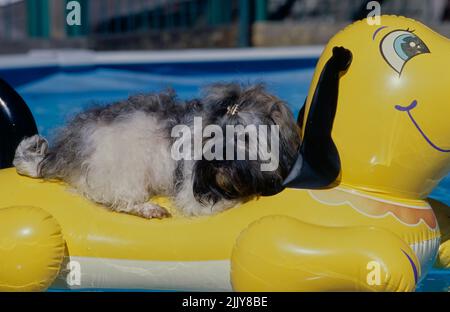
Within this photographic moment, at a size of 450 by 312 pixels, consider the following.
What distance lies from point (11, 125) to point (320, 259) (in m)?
1.85

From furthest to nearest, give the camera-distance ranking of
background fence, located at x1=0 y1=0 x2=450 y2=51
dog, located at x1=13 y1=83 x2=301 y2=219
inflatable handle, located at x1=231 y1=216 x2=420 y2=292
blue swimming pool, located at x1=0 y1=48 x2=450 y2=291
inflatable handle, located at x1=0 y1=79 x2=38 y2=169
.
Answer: background fence, located at x1=0 y1=0 x2=450 y2=51, blue swimming pool, located at x1=0 y1=48 x2=450 y2=291, inflatable handle, located at x1=0 y1=79 x2=38 y2=169, dog, located at x1=13 y1=83 x2=301 y2=219, inflatable handle, located at x1=231 y1=216 x2=420 y2=292

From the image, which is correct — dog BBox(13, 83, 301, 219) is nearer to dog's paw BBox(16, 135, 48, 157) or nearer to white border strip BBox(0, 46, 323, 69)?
dog's paw BBox(16, 135, 48, 157)

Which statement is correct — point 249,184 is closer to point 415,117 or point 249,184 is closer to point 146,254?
point 146,254

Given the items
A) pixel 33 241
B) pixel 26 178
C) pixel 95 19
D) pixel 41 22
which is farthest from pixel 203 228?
pixel 95 19

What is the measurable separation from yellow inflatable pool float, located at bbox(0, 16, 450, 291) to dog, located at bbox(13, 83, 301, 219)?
0.32 ft

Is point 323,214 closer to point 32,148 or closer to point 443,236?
point 443,236

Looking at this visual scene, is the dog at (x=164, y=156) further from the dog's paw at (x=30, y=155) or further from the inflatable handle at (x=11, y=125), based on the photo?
the inflatable handle at (x=11, y=125)

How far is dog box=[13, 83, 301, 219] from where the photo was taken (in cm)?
350

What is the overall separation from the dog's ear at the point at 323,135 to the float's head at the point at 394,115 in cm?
4

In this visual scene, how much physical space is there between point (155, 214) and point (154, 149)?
32cm

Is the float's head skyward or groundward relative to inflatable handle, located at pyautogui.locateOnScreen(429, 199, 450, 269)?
skyward

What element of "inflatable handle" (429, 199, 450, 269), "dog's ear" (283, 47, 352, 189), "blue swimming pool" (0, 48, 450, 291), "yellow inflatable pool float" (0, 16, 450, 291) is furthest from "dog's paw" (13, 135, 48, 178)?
"blue swimming pool" (0, 48, 450, 291)

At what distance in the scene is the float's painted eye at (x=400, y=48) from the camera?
11.2ft

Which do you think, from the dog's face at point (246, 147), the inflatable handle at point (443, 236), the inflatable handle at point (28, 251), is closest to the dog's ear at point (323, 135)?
the dog's face at point (246, 147)
